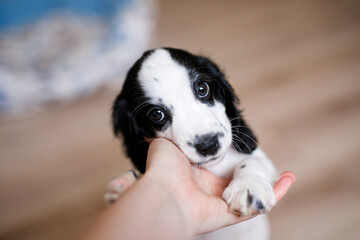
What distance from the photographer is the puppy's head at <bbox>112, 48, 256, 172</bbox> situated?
1.35 metres

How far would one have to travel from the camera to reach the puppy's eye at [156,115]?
1485 millimetres

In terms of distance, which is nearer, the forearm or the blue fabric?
the forearm

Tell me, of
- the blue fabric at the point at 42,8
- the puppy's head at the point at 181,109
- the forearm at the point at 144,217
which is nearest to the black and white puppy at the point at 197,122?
the puppy's head at the point at 181,109

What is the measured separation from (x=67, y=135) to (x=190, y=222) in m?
2.44

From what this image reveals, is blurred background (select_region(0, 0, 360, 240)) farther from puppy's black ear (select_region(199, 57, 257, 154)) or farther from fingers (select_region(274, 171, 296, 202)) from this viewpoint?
fingers (select_region(274, 171, 296, 202))

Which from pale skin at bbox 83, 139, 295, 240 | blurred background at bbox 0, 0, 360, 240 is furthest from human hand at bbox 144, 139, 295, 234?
blurred background at bbox 0, 0, 360, 240

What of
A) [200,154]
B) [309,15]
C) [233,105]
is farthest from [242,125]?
[309,15]

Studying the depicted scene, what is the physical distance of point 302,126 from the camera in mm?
2918

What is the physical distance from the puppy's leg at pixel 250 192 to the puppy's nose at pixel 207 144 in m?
0.16

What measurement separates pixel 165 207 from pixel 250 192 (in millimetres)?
324

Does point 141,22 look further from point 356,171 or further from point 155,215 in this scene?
point 155,215

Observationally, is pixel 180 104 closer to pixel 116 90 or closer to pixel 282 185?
pixel 282 185

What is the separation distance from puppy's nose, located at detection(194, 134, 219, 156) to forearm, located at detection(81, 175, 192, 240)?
234 mm

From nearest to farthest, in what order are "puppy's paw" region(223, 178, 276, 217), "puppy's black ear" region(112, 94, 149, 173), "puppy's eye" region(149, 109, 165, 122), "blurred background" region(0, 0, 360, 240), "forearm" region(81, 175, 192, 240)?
"forearm" region(81, 175, 192, 240) → "puppy's paw" region(223, 178, 276, 217) → "puppy's eye" region(149, 109, 165, 122) → "puppy's black ear" region(112, 94, 149, 173) → "blurred background" region(0, 0, 360, 240)
